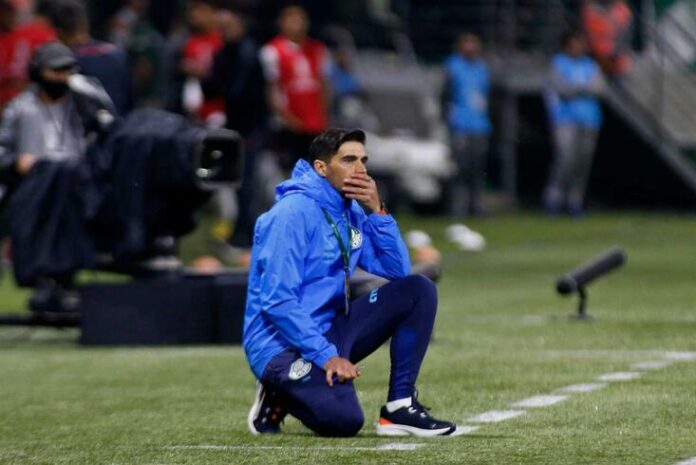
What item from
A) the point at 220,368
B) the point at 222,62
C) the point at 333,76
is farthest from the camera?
the point at 333,76

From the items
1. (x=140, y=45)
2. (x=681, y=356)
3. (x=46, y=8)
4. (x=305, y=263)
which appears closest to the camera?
(x=305, y=263)

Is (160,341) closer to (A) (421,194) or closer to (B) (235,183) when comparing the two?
(B) (235,183)

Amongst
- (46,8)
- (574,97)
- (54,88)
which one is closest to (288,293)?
(54,88)

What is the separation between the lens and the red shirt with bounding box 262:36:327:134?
70.8 ft

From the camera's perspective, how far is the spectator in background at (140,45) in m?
27.2

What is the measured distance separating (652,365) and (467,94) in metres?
17.6

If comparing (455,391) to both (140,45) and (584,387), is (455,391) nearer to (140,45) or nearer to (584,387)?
(584,387)

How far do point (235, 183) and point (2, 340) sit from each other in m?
2.45

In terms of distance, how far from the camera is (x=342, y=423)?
910 centimetres

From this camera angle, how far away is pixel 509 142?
32312 millimetres

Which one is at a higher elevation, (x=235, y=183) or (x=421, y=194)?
(x=235, y=183)

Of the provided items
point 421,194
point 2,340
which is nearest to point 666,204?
point 421,194

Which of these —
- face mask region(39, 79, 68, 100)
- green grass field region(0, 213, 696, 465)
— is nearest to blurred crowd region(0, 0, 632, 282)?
face mask region(39, 79, 68, 100)

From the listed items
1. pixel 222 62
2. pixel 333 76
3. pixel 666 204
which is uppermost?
pixel 222 62
